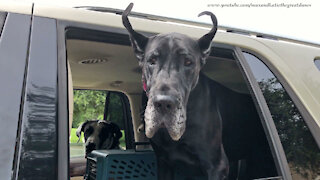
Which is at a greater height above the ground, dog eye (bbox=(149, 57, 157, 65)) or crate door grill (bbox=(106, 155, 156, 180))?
dog eye (bbox=(149, 57, 157, 65))

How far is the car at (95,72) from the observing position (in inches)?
47.6

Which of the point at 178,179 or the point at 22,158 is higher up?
the point at 22,158

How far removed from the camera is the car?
121 cm

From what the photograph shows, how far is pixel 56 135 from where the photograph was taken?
4.11 ft

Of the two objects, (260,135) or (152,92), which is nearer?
(152,92)

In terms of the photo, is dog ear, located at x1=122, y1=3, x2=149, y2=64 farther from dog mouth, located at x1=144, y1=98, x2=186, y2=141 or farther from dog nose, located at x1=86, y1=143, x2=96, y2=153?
dog nose, located at x1=86, y1=143, x2=96, y2=153

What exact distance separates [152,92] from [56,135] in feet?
1.66

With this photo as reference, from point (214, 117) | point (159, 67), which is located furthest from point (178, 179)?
point (159, 67)

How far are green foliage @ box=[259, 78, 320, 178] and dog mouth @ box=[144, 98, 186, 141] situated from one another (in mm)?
563

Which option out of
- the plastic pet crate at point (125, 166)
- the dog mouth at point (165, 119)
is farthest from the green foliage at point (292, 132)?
the plastic pet crate at point (125, 166)

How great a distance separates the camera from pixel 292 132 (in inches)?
73.2

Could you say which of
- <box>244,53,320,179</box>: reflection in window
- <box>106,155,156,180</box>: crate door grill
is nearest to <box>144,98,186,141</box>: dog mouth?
<box>244,53,320,179</box>: reflection in window

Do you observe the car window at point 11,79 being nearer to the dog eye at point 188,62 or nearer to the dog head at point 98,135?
the dog eye at point 188,62

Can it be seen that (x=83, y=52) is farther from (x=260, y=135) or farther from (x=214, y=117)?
(x=260, y=135)
